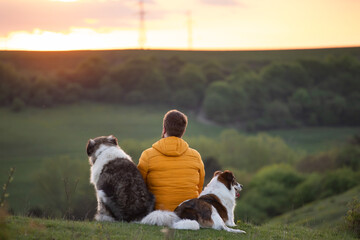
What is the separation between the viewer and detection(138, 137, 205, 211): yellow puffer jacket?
8.30 m

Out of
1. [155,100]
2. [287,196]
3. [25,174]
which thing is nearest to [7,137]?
[25,174]

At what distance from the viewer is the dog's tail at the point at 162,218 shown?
761 centimetres

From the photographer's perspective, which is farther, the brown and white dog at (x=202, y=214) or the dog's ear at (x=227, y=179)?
the dog's ear at (x=227, y=179)

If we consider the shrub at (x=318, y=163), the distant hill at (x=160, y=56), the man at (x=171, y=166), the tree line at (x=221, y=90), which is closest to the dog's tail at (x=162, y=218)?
the man at (x=171, y=166)

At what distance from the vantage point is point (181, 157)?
8367 millimetres

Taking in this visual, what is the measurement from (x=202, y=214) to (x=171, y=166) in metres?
1.10

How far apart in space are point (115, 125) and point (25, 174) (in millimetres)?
28429

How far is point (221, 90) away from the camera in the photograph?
356 ft

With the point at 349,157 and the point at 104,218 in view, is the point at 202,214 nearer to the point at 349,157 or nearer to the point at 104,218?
the point at 104,218

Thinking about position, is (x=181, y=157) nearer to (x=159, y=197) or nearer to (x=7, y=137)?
(x=159, y=197)

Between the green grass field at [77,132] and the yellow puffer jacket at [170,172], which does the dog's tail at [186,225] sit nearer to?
the yellow puffer jacket at [170,172]

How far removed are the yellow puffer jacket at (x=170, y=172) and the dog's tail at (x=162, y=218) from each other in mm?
505

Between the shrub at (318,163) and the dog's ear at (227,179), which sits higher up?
the dog's ear at (227,179)

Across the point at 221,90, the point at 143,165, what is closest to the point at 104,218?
the point at 143,165
